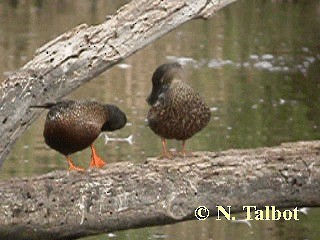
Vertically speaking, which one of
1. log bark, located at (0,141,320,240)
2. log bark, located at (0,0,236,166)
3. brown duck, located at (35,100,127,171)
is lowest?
log bark, located at (0,141,320,240)

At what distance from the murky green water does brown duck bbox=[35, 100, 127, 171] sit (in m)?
1.52

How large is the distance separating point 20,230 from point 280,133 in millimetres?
4372

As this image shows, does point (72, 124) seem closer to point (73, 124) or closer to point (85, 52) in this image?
point (73, 124)

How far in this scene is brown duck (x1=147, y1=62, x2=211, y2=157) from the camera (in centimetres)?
499

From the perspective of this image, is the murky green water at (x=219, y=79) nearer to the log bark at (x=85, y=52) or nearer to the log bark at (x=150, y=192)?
the log bark at (x=85, y=52)

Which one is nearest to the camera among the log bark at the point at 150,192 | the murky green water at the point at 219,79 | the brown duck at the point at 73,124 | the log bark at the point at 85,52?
the log bark at the point at 150,192

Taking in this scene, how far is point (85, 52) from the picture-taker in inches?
203

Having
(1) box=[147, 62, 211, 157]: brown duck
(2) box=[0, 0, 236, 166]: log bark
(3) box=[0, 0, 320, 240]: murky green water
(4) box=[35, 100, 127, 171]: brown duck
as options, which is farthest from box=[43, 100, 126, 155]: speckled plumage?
(3) box=[0, 0, 320, 240]: murky green water

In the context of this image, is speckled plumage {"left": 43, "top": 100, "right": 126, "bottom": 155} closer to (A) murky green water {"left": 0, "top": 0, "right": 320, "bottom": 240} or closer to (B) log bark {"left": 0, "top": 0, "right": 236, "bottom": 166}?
(B) log bark {"left": 0, "top": 0, "right": 236, "bottom": 166}

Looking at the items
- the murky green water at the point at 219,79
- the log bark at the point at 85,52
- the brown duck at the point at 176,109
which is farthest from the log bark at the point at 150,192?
the murky green water at the point at 219,79

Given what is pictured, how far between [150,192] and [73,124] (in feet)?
1.52

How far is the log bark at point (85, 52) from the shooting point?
5113mm

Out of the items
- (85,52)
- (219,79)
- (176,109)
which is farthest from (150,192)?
(219,79)

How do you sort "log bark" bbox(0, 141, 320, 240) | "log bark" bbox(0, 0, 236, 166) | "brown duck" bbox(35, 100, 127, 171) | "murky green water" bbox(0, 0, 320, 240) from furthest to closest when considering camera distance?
"murky green water" bbox(0, 0, 320, 240) → "log bark" bbox(0, 0, 236, 166) → "brown duck" bbox(35, 100, 127, 171) → "log bark" bbox(0, 141, 320, 240)
